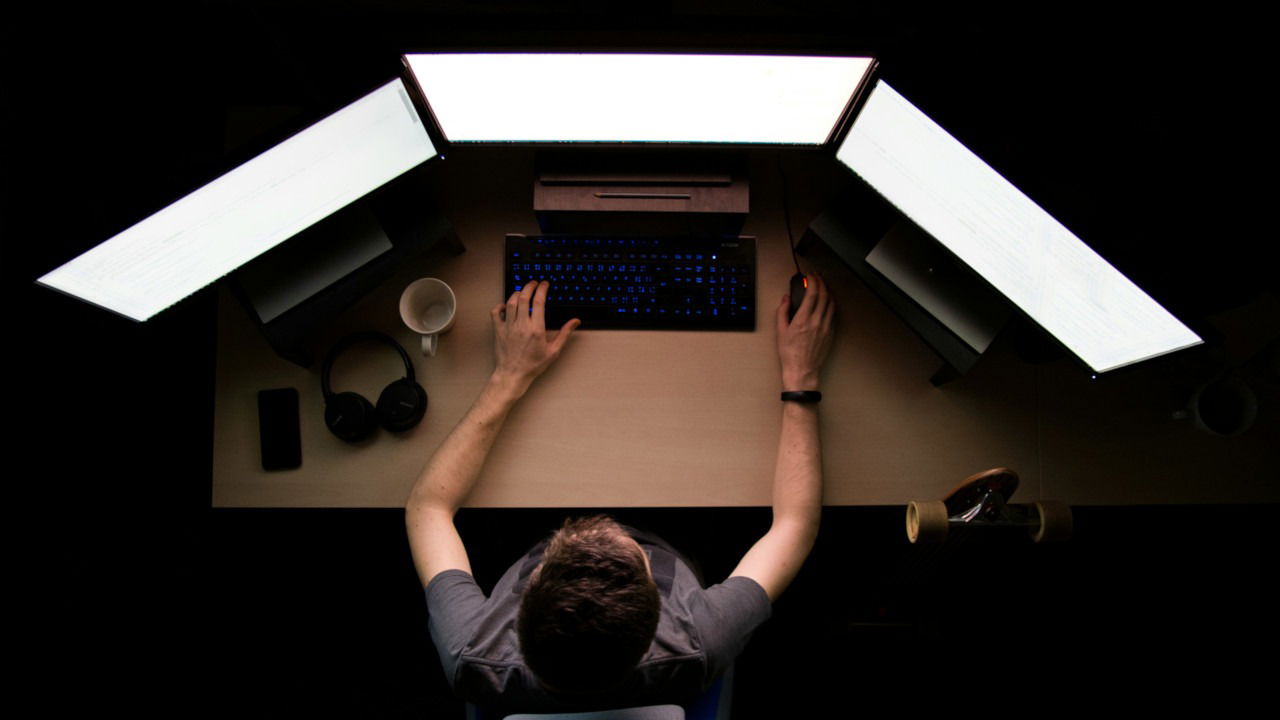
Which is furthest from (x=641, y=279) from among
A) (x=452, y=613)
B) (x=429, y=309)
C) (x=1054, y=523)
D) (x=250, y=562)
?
(x=250, y=562)

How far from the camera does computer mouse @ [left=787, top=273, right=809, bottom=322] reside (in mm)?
1165

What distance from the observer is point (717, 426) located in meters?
1.17

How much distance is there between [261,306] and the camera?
106cm

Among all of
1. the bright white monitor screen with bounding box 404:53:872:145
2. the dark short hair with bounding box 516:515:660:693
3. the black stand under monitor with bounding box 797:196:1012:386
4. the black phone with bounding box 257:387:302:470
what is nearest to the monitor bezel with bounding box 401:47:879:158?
the bright white monitor screen with bounding box 404:53:872:145

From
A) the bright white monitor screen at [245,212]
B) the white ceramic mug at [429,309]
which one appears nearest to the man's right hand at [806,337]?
the white ceramic mug at [429,309]

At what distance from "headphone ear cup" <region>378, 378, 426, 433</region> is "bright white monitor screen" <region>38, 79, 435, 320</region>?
11.4 inches

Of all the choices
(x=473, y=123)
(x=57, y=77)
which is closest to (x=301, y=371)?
(x=473, y=123)

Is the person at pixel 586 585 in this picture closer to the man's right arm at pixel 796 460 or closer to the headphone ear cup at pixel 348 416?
the man's right arm at pixel 796 460

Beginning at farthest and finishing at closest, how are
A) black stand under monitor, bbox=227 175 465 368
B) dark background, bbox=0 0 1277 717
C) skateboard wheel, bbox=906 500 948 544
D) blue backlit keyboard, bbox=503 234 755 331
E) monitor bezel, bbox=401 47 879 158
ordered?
dark background, bbox=0 0 1277 717 < blue backlit keyboard, bbox=503 234 755 331 < black stand under monitor, bbox=227 175 465 368 < skateboard wheel, bbox=906 500 948 544 < monitor bezel, bbox=401 47 879 158

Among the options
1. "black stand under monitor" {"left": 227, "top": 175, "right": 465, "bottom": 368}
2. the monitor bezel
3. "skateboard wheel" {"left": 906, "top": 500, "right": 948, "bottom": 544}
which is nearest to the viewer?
the monitor bezel

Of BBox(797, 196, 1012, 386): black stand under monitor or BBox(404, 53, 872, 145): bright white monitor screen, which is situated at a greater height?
BBox(404, 53, 872, 145): bright white monitor screen

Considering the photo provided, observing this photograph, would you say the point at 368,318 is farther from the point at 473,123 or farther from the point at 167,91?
the point at 167,91

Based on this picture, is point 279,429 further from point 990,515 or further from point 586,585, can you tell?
point 990,515

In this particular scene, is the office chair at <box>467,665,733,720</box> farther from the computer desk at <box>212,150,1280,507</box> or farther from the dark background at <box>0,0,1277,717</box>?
the dark background at <box>0,0,1277,717</box>
